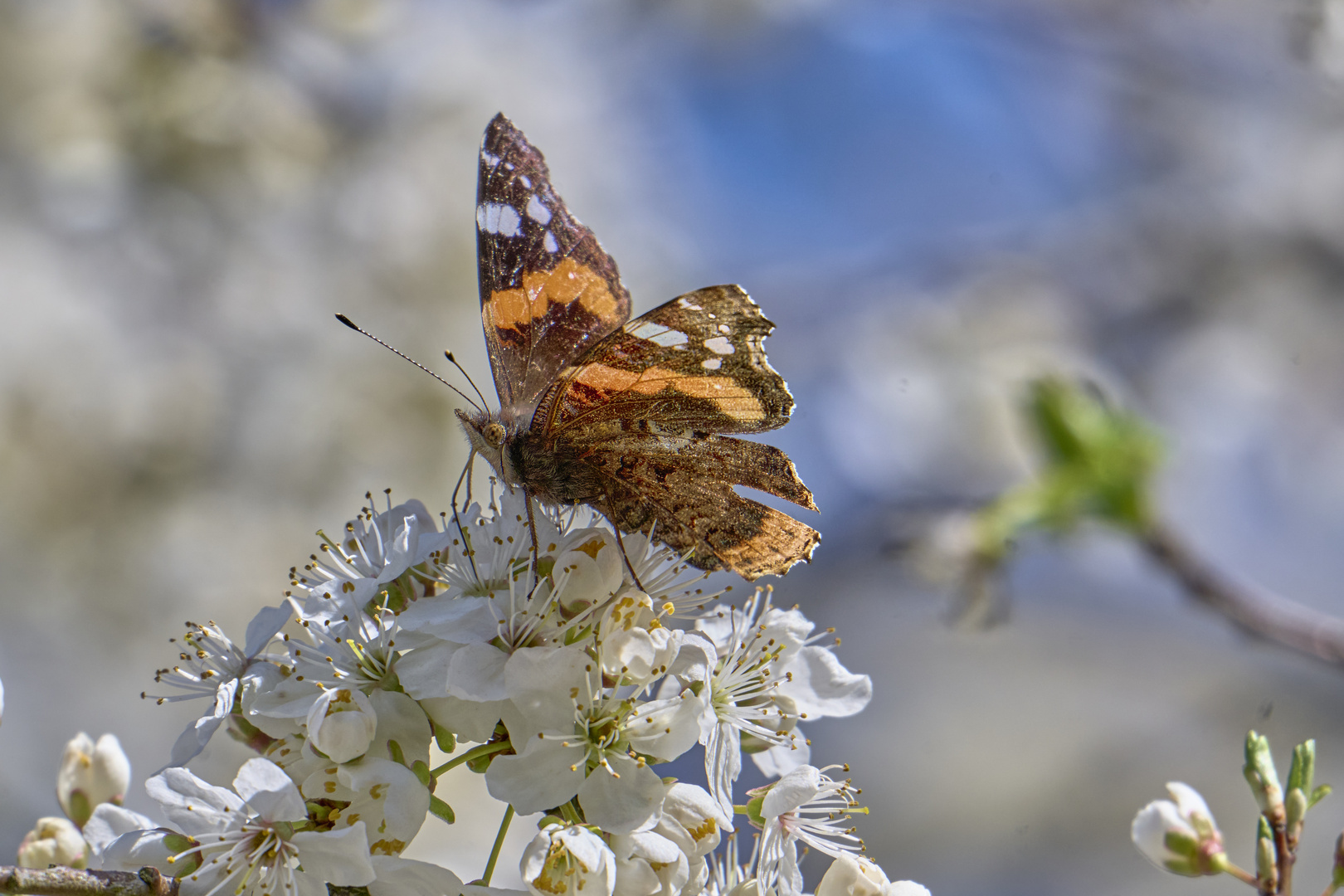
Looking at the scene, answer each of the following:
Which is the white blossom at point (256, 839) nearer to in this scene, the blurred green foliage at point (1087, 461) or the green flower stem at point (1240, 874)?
the green flower stem at point (1240, 874)

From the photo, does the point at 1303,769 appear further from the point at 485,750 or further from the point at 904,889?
the point at 485,750

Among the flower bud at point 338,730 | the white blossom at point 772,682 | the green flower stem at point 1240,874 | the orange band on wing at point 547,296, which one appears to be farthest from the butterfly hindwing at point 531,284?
the green flower stem at point 1240,874

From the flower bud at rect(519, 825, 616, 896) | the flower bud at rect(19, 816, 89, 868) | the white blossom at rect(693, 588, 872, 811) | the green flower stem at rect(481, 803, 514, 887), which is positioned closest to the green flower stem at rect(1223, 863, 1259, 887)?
the white blossom at rect(693, 588, 872, 811)

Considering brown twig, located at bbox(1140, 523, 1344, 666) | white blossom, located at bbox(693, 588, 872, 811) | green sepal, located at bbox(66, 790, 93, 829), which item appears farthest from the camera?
brown twig, located at bbox(1140, 523, 1344, 666)

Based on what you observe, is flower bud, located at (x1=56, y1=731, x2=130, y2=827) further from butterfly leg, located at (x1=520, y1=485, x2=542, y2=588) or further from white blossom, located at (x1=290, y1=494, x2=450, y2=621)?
butterfly leg, located at (x1=520, y1=485, x2=542, y2=588)

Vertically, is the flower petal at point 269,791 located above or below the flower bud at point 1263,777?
below
